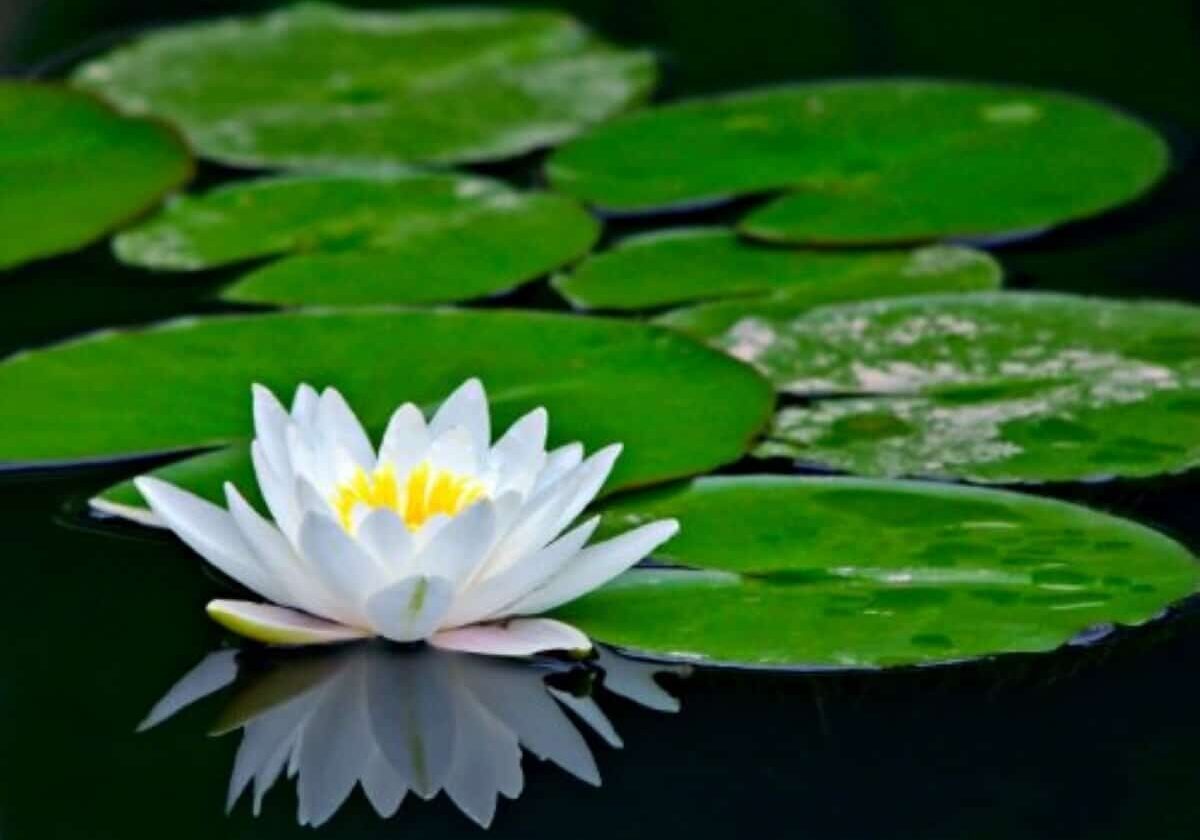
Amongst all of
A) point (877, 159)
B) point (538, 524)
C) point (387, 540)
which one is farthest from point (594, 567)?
point (877, 159)

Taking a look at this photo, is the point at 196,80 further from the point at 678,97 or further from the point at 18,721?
the point at 18,721

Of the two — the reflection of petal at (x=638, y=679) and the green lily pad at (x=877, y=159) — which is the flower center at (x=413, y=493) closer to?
the reflection of petal at (x=638, y=679)

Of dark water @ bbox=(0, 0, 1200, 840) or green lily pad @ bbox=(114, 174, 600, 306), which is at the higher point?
green lily pad @ bbox=(114, 174, 600, 306)

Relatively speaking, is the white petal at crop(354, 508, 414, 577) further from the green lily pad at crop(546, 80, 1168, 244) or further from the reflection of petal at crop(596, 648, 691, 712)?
the green lily pad at crop(546, 80, 1168, 244)

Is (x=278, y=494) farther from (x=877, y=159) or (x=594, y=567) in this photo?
(x=877, y=159)

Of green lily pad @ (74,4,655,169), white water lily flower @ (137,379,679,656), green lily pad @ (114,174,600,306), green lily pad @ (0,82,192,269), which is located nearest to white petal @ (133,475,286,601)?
white water lily flower @ (137,379,679,656)

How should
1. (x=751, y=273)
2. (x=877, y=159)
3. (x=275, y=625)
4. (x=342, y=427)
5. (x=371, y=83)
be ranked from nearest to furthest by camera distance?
(x=275, y=625) → (x=342, y=427) → (x=751, y=273) → (x=877, y=159) → (x=371, y=83)

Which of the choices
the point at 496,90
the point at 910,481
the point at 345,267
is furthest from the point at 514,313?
the point at 496,90
